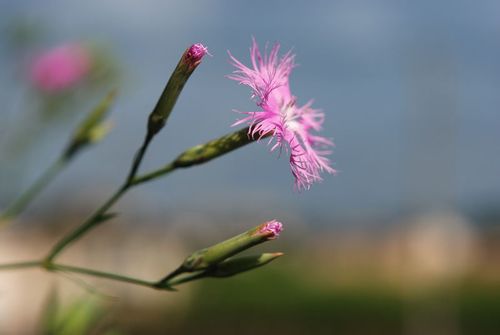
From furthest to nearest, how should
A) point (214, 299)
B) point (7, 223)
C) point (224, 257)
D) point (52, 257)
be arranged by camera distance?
1. point (214, 299)
2. point (7, 223)
3. point (52, 257)
4. point (224, 257)

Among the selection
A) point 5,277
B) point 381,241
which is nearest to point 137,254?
point 5,277

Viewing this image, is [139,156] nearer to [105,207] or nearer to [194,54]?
[105,207]

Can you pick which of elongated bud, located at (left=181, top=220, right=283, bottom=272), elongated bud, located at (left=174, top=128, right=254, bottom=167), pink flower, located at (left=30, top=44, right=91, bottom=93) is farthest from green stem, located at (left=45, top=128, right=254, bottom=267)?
pink flower, located at (left=30, top=44, right=91, bottom=93)

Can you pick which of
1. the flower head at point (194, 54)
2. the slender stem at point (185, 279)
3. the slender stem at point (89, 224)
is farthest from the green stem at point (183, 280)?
the flower head at point (194, 54)

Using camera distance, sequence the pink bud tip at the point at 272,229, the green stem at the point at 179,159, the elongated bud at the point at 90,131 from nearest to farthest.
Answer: the pink bud tip at the point at 272,229 < the green stem at the point at 179,159 < the elongated bud at the point at 90,131

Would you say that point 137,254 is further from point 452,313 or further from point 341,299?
point 341,299

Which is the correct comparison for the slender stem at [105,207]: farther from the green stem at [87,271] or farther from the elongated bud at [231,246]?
the elongated bud at [231,246]

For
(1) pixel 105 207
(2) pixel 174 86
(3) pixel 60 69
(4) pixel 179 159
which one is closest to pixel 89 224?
(1) pixel 105 207
